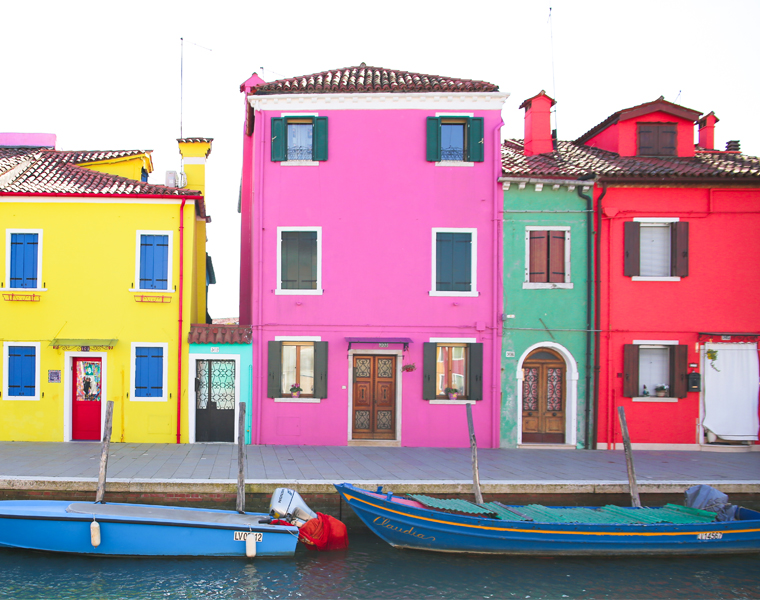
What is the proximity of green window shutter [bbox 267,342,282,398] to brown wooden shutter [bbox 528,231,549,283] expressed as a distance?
704 cm

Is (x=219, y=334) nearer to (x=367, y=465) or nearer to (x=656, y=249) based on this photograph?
(x=367, y=465)

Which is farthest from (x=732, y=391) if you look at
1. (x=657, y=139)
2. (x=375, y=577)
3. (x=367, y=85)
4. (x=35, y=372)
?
(x=35, y=372)

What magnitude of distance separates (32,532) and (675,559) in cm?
1134

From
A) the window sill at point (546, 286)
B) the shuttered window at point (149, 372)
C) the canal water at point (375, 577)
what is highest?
the window sill at point (546, 286)

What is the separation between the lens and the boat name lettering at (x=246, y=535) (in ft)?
33.1

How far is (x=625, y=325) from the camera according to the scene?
15812 millimetres

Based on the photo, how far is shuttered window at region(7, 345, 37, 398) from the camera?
1499cm

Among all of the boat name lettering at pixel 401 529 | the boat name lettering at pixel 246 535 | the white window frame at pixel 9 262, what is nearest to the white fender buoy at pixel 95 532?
the boat name lettering at pixel 246 535

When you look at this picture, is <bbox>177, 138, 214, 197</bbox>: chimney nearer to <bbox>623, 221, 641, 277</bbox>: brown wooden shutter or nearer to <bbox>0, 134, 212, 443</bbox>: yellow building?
<bbox>0, 134, 212, 443</bbox>: yellow building

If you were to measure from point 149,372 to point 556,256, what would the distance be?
36.8ft

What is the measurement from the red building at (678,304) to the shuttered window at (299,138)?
7425 mm

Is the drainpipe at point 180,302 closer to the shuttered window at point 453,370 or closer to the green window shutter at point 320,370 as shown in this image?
the green window shutter at point 320,370

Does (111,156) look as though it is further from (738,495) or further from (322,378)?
(738,495)

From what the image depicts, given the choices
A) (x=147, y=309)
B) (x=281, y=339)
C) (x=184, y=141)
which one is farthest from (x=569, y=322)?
(x=184, y=141)
